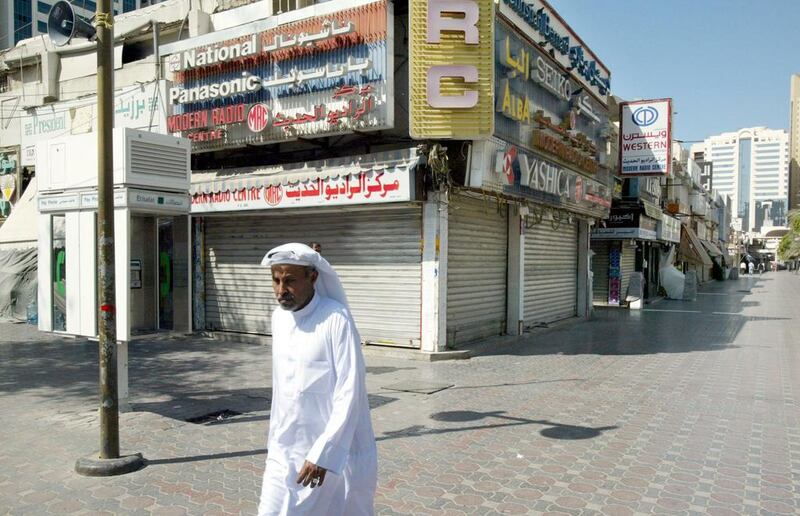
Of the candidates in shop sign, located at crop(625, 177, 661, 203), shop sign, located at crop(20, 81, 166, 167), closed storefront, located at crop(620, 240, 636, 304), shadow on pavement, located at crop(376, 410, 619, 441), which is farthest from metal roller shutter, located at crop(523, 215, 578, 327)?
shop sign, located at crop(20, 81, 166, 167)

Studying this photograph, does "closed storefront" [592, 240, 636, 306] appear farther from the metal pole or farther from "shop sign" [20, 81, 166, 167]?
the metal pole

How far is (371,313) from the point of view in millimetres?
11438

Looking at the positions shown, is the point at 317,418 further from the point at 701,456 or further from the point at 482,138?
the point at 482,138

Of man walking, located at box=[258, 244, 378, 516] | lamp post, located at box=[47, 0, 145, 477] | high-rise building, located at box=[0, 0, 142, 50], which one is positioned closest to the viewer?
man walking, located at box=[258, 244, 378, 516]

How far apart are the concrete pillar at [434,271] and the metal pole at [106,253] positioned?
6149 mm

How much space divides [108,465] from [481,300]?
8.75 m

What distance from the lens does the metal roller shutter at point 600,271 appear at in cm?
2342

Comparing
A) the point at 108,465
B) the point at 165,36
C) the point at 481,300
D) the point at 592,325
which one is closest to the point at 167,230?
the point at 165,36

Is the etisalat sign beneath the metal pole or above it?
above

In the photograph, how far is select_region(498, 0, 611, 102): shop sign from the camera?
12.2 metres

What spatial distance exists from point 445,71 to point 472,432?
621 cm

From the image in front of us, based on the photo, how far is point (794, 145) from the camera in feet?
509

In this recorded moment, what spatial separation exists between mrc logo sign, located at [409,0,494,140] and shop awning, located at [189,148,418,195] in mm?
630

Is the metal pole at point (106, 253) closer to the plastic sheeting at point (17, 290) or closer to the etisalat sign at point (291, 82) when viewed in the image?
the etisalat sign at point (291, 82)
